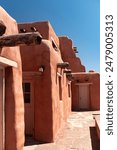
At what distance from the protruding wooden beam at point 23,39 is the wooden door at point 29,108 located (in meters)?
5.53

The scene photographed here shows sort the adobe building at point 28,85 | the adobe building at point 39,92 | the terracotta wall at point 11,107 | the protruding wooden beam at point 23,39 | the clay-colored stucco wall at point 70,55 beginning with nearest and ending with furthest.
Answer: the protruding wooden beam at point 23,39
the adobe building at point 28,85
the terracotta wall at point 11,107
the adobe building at point 39,92
the clay-colored stucco wall at point 70,55

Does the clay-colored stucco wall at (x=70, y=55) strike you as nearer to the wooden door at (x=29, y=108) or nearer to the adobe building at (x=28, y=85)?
the adobe building at (x=28, y=85)

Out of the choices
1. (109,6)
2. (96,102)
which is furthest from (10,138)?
(96,102)

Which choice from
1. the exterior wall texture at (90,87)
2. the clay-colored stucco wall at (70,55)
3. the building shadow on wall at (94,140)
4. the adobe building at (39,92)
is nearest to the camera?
the building shadow on wall at (94,140)

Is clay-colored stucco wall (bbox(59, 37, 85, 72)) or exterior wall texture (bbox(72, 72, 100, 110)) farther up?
clay-colored stucco wall (bbox(59, 37, 85, 72))

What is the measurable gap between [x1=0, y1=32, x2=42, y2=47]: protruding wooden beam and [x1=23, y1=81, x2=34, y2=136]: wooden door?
553 cm

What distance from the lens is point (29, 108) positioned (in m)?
10.3

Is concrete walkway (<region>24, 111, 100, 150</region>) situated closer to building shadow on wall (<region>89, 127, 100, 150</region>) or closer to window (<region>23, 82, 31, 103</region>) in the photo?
building shadow on wall (<region>89, 127, 100, 150</region>)

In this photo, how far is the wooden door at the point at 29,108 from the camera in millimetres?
10211

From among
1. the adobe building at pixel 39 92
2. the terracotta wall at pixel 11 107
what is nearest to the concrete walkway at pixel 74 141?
the adobe building at pixel 39 92

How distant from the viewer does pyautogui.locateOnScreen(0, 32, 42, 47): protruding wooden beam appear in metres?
4.55

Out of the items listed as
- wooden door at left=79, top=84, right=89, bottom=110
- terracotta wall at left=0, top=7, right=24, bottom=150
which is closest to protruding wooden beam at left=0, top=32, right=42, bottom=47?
terracotta wall at left=0, top=7, right=24, bottom=150

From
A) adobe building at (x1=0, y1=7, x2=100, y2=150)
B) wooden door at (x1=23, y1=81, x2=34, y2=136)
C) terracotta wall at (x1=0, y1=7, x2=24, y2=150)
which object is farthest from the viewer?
wooden door at (x1=23, y1=81, x2=34, y2=136)

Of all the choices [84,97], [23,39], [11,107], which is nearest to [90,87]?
[84,97]
